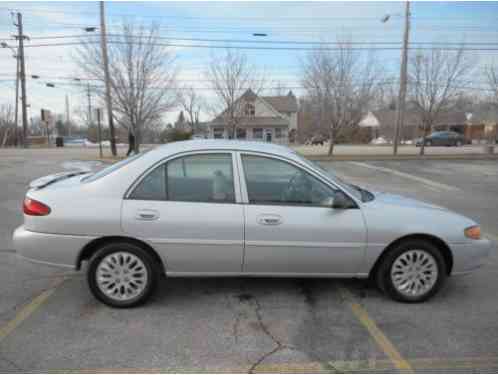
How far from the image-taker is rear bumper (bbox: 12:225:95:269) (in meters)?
3.05

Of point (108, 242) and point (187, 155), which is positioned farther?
point (187, 155)

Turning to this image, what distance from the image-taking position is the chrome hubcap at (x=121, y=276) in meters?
3.10

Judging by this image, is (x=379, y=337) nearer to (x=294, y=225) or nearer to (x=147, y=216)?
(x=294, y=225)

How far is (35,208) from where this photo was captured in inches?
122

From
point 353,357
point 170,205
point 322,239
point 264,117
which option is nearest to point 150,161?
point 170,205

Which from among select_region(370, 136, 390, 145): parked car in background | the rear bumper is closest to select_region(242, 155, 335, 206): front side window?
the rear bumper

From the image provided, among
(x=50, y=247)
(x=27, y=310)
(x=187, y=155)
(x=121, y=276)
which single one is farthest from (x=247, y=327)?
(x=27, y=310)

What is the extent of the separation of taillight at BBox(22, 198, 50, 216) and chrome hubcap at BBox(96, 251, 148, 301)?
2.31 ft

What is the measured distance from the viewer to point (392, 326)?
2912 millimetres

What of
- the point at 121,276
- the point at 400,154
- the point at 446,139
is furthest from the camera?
the point at 446,139

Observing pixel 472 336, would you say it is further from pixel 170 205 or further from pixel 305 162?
pixel 170 205

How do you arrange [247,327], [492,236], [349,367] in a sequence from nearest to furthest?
[349,367], [247,327], [492,236]

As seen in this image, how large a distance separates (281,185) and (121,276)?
175cm

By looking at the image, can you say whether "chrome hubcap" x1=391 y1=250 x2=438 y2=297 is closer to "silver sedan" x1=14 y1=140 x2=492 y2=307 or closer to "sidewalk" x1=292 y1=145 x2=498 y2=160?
"silver sedan" x1=14 y1=140 x2=492 y2=307
